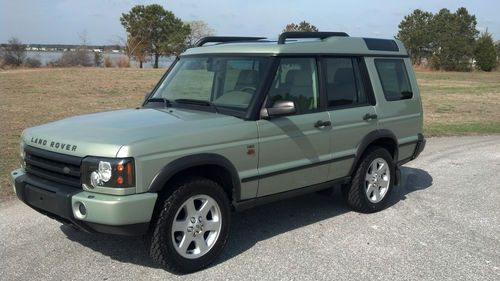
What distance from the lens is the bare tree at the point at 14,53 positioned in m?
40.5

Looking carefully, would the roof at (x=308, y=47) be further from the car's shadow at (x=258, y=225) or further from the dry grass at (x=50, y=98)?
the dry grass at (x=50, y=98)

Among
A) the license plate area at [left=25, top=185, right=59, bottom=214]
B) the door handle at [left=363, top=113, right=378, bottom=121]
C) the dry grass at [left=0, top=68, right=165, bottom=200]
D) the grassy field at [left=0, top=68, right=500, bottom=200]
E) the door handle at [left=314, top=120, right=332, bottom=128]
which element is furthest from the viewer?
the grassy field at [left=0, top=68, right=500, bottom=200]

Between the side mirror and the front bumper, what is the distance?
1328 mm

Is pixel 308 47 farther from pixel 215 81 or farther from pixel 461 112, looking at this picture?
pixel 461 112

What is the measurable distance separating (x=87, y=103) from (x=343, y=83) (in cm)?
1291

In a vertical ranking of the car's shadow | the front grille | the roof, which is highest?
the roof

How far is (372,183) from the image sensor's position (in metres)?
6.37

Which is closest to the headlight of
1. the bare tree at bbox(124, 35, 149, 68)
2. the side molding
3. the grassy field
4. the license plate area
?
the side molding

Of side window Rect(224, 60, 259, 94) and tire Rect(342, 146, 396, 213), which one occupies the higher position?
side window Rect(224, 60, 259, 94)

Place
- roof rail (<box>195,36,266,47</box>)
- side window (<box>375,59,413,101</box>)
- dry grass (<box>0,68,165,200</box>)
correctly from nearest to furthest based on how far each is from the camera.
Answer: roof rail (<box>195,36,266,47</box>) → side window (<box>375,59,413,101</box>) → dry grass (<box>0,68,165,200</box>)

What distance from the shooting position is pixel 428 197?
7078 mm

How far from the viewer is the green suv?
13.6 ft

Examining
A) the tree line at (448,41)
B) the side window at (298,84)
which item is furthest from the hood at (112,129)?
the tree line at (448,41)

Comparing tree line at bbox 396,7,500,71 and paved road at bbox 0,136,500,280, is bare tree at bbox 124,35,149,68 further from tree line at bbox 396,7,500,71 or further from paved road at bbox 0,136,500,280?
paved road at bbox 0,136,500,280
